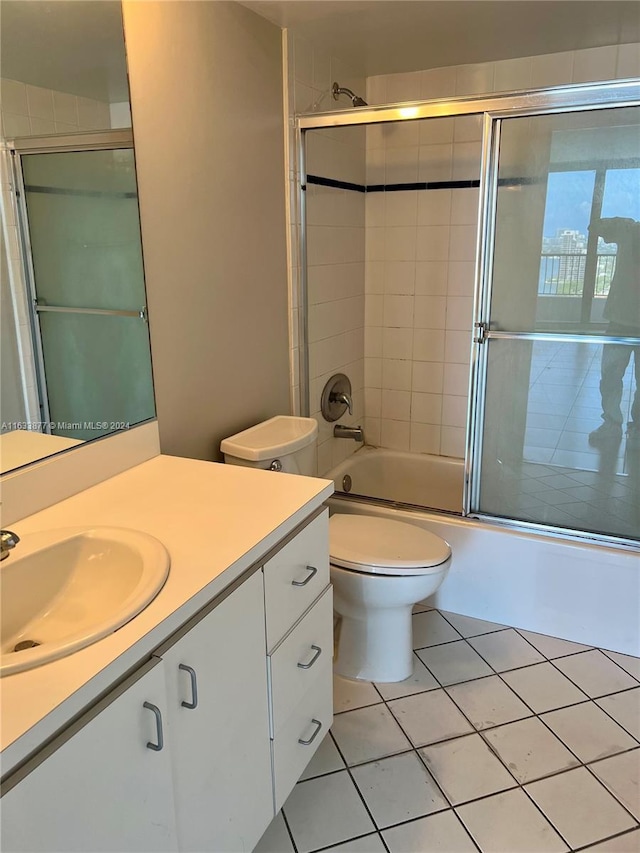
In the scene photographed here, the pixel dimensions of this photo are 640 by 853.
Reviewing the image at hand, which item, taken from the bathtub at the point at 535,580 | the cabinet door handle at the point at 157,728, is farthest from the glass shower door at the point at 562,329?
the cabinet door handle at the point at 157,728

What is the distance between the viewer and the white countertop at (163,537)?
2.78 ft

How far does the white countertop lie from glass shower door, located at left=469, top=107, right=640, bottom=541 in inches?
45.6

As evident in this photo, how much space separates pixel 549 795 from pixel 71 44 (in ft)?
7.11

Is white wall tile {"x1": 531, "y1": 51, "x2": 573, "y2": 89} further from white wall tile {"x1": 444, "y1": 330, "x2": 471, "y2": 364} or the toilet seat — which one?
the toilet seat

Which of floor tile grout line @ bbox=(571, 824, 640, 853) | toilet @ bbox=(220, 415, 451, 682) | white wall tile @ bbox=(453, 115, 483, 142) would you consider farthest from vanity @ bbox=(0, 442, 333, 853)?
white wall tile @ bbox=(453, 115, 483, 142)

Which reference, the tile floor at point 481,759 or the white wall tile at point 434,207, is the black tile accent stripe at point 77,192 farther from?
the white wall tile at point 434,207

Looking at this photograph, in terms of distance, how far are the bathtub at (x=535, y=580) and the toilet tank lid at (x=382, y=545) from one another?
0.27 metres

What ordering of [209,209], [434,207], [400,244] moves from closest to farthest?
1. [209,209]
2. [434,207]
3. [400,244]

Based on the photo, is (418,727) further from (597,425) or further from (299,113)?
(299,113)

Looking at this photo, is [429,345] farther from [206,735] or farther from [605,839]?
[206,735]

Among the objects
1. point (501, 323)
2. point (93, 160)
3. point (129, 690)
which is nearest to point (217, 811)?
point (129, 690)

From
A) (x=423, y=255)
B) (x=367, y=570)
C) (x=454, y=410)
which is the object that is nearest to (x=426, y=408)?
(x=454, y=410)

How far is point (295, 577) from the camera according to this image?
145 cm

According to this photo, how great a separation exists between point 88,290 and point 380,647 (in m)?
1.40
